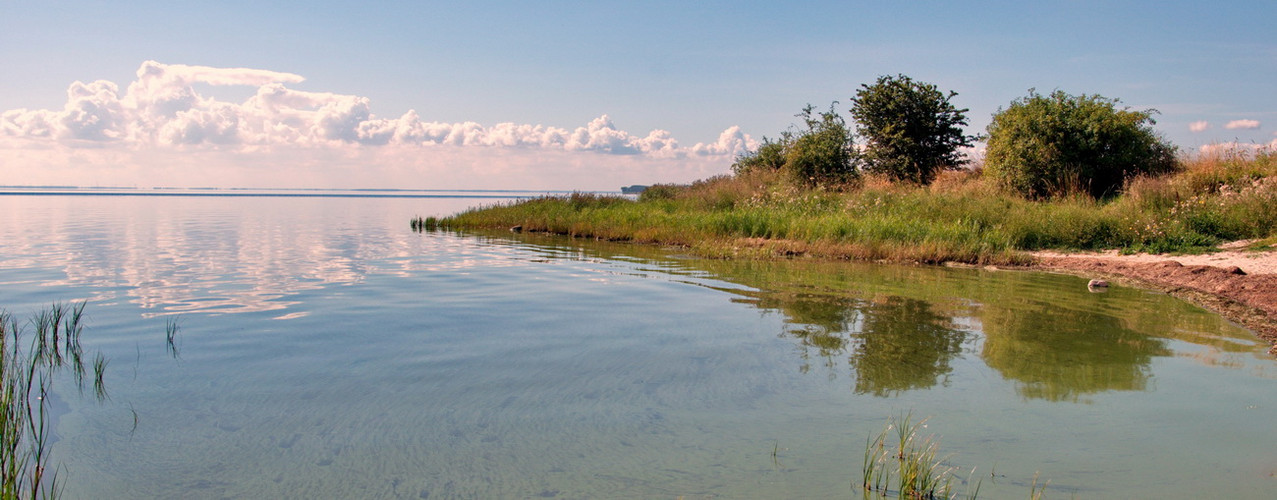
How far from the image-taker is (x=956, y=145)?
28.9m

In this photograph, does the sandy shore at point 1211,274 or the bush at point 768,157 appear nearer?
the sandy shore at point 1211,274

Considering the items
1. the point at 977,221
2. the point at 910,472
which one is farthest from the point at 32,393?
the point at 977,221

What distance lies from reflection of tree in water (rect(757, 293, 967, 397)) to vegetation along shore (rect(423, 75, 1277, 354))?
389cm

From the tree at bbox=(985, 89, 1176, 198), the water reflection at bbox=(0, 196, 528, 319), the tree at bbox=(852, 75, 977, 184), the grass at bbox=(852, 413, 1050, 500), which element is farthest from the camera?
the tree at bbox=(852, 75, 977, 184)

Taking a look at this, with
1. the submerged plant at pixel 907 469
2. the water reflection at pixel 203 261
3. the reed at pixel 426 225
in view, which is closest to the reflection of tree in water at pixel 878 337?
the submerged plant at pixel 907 469

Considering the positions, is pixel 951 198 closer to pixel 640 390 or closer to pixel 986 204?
pixel 986 204

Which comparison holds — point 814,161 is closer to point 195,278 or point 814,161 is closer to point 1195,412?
point 195,278

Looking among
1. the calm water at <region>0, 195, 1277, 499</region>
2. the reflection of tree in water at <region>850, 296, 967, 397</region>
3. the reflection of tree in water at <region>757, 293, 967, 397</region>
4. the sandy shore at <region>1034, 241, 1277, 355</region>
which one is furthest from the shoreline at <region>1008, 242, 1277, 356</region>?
the reflection of tree in water at <region>757, 293, 967, 397</region>

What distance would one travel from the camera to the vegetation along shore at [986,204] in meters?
16.3

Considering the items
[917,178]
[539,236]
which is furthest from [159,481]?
[917,178]

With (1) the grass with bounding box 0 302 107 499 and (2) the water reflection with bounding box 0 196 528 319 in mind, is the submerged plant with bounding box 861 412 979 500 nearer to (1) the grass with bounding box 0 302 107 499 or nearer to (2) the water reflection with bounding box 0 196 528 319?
(1) the grass with bounding box 0 302 107 499

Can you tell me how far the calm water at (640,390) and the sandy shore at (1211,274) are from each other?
23.1 inches

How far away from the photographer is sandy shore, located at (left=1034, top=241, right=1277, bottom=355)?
10.0m

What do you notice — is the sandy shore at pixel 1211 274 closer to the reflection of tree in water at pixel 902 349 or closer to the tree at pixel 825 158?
the reflection of tree in water at pixel 902 349
